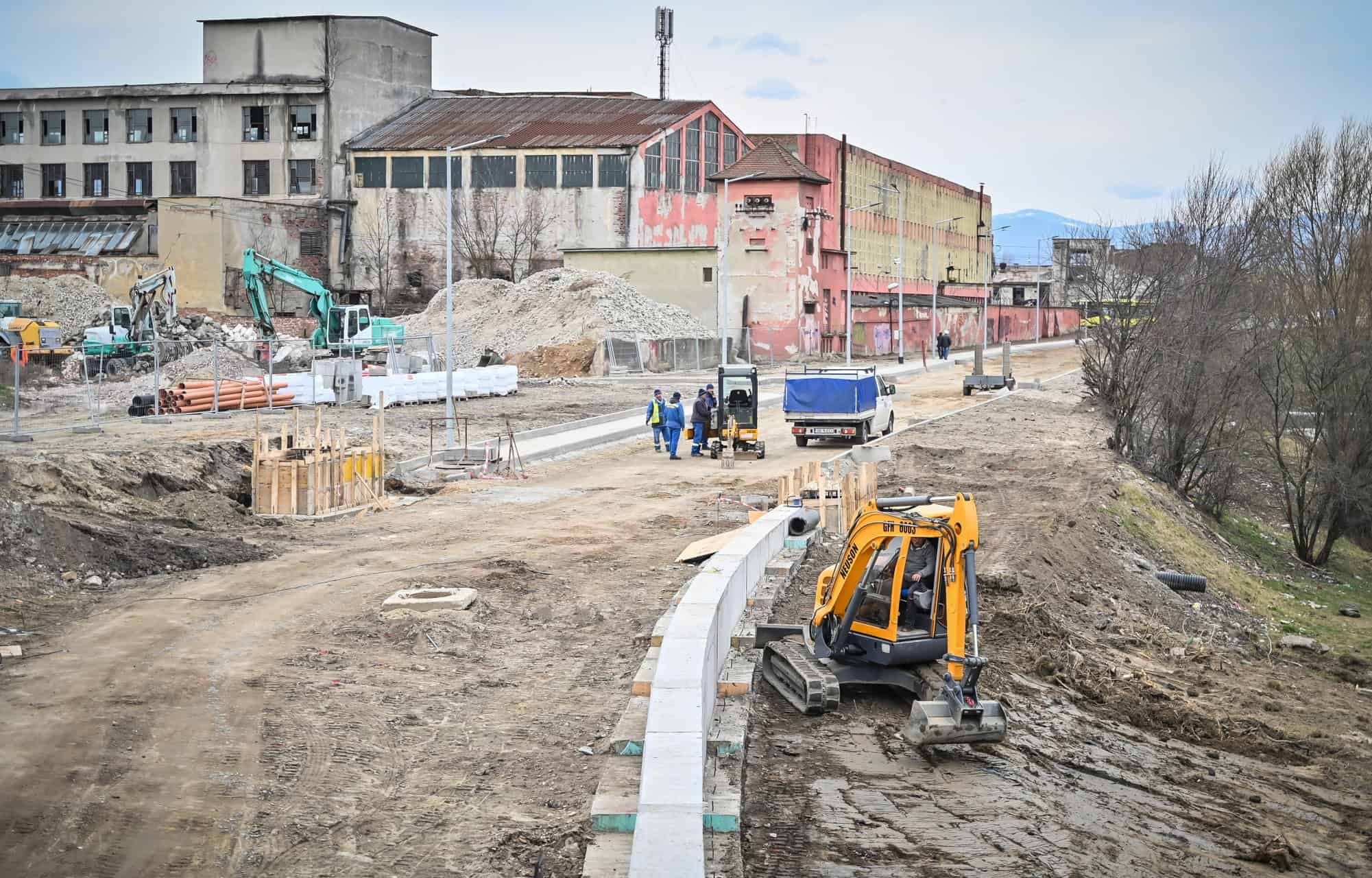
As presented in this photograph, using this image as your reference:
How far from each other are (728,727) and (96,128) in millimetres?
78953

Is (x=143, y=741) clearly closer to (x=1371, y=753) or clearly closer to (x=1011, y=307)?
(x=1371, y=753)

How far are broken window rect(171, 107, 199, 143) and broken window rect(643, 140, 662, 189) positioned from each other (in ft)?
86.8

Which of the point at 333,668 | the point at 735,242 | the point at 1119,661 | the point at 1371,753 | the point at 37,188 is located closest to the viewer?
the point at 333,668

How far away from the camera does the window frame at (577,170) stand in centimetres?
7225

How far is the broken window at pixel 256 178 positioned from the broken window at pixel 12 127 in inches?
576

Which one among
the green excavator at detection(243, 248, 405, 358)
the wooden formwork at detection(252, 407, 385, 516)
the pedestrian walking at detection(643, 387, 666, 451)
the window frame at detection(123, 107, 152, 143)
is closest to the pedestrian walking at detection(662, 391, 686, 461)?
the pedestrian walking at detection(643, 387, 666, 451)

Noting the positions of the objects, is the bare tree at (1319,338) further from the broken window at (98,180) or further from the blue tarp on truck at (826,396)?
the broken window at (98,180)

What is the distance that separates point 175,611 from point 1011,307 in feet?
323

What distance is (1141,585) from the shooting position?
24.2 metres

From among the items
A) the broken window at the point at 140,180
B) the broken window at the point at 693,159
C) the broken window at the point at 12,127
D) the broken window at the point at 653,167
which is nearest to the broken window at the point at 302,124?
the broken window at the point at 140,180

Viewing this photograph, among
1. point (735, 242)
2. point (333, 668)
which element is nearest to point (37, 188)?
point (735, 242)

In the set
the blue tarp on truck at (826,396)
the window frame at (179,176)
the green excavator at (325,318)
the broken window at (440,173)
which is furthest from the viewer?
the window frame at (179,176)

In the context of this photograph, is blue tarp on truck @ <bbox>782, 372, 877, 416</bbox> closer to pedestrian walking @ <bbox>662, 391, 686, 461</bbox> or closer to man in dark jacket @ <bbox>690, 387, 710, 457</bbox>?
man in dark jacket @ <bbox>690, 387, 710, 457</bbox>

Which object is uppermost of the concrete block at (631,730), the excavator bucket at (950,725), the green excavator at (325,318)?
the green excavator at (325,318)
